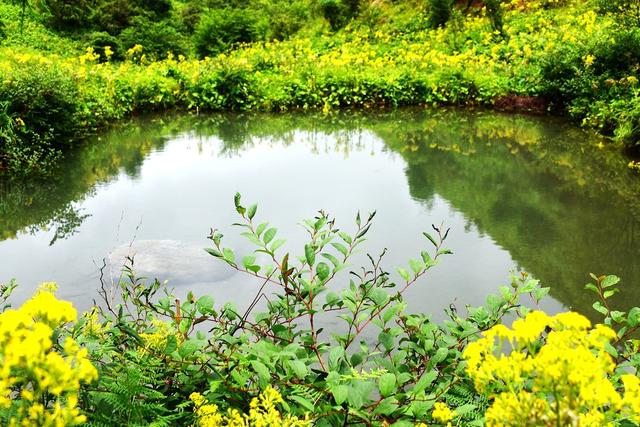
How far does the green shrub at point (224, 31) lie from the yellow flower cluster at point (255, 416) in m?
13.5

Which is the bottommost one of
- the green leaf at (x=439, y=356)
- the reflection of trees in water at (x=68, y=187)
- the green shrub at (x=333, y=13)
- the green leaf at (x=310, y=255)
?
the reflection of trees in water at (x=68, y=187)

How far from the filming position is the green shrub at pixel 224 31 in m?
13.9

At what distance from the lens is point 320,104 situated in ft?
33.6

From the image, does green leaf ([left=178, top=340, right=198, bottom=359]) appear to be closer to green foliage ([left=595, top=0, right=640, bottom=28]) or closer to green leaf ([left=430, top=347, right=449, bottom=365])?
green leaf ([left=430, top=347, right=449, bottom=365])

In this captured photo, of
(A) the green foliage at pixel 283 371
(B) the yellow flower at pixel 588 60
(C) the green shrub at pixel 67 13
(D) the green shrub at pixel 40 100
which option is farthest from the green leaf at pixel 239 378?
(C) the green shrub at pixel 67 13

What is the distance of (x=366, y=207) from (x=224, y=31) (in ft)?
35.7

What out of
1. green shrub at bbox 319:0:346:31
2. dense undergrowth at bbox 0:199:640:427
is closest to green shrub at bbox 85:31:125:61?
green shrub at bbox 319:0:346:31

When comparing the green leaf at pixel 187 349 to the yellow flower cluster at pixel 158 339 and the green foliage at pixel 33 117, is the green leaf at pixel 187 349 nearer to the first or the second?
the yellow flower cluster at pixel 158 339

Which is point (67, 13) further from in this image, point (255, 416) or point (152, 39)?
point (255, 416)

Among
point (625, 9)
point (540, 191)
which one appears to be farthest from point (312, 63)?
point (540, 191)

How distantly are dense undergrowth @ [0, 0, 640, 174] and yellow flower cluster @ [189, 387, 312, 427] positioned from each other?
534 centimetres

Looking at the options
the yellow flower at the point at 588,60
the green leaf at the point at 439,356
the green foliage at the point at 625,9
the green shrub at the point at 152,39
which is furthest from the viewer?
the green shrub at the point at 152,39

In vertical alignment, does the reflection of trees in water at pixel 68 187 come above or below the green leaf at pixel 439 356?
below

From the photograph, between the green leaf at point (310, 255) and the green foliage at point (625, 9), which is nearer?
the green leaf at point (310, 255)
